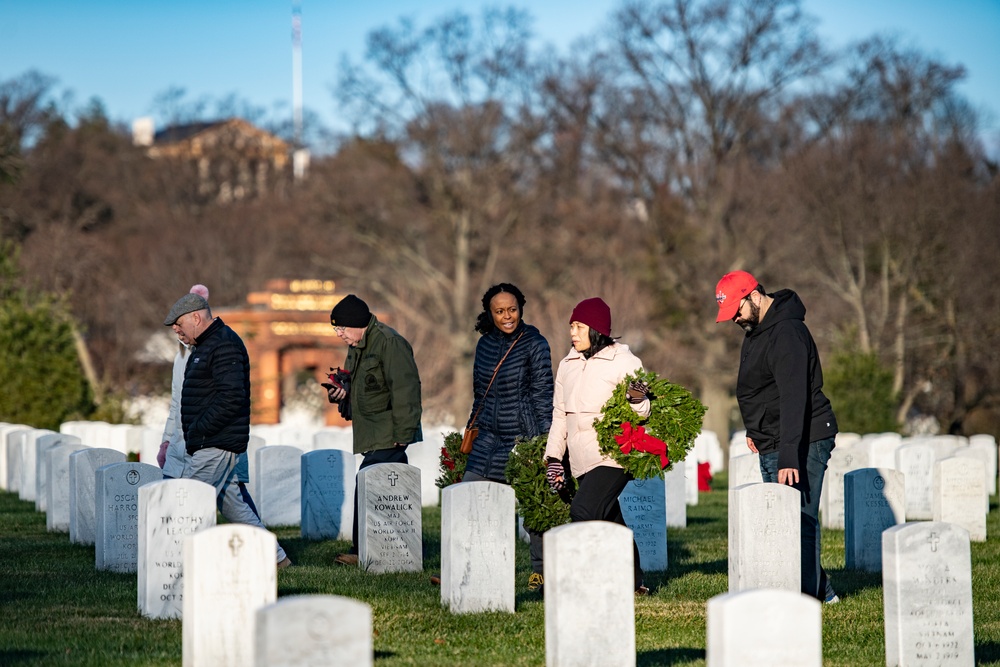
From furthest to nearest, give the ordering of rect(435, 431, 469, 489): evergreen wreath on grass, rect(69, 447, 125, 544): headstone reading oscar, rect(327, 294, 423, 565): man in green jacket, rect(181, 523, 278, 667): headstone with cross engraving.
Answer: rect(69, 447, 125, 544): headstone reading oscar → rect(327, 294, 423, 565): man in green jacket → rect(435, 431, 469, 489): evergreen wreath on grass → rect(181, 523, 278, 667): headstone with cross engraving

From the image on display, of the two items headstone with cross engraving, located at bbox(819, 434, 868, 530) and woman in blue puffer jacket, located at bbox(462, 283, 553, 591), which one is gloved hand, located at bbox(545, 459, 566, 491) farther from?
headstone with cross engraving, located at bbox(819, 434, 868, 530)

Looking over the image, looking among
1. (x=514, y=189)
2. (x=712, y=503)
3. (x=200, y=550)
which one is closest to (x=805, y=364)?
(x=200, y=550)

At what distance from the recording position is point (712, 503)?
1905 centimetres

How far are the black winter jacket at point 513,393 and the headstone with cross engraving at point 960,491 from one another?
5.89 meters

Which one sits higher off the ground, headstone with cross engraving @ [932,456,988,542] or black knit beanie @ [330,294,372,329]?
black knit beanie @ [330,294,372,329]

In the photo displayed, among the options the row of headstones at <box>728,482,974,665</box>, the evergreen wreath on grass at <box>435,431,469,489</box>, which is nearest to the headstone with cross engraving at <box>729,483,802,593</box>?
the row of headstones at <box>728,482,974,665</box>

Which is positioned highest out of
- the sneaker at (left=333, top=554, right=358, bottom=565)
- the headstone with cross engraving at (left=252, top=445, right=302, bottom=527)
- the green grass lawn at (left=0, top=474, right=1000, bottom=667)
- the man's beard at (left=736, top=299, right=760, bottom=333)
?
the man's beard at (left=736, top=299, right=760, bottom=333)

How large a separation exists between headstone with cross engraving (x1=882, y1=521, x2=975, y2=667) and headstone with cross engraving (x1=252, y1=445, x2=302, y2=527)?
28.8 ft

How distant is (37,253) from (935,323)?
Result: 25.7 metres

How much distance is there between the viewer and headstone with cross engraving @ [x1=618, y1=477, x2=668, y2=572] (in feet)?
37.0

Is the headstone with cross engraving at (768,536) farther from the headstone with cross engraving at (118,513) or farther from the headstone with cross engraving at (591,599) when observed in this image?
the headstone with cross engraving at (118,513)

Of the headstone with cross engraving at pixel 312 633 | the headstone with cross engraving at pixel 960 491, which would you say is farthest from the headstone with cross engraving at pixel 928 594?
the headstone with cross engraving at pixel 960 491

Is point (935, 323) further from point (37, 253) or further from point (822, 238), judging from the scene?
point (37, 253)

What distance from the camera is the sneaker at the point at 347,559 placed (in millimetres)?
11156
